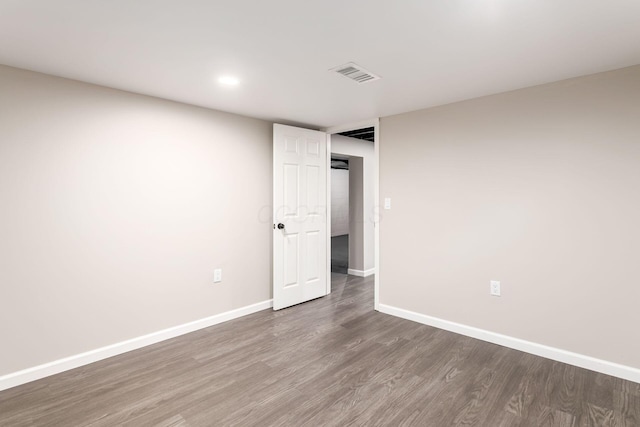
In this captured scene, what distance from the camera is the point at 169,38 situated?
1851mm

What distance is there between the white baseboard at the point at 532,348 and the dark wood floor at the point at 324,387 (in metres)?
0.07

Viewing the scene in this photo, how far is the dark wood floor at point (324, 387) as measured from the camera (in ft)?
6.29

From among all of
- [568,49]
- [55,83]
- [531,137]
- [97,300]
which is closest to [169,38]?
[55,83]

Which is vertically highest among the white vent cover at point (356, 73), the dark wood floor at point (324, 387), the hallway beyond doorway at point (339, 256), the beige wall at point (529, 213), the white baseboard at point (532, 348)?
the white vent cover at point (356, 73)

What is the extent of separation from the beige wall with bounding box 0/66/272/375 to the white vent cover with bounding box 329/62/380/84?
1.56m

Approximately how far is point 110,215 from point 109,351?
3.65 ft

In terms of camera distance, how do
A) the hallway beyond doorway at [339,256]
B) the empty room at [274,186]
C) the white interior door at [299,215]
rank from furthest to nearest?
the hallway beyond doorway at [339,256], the white interior door at [299,215], the empty room at [274,186]

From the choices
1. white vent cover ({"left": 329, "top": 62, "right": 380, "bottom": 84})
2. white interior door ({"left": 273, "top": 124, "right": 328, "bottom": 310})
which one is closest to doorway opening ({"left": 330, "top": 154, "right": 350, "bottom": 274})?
white interior door ({"left": 273, "top": 124, "right": 328, "bottom": 310})

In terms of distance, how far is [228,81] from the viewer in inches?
99.0

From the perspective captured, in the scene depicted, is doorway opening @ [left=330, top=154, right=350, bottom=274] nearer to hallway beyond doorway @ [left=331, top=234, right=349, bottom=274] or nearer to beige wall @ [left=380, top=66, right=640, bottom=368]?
hallway beyond doorway @ [left=331, top=234, right=349, bottom=274]

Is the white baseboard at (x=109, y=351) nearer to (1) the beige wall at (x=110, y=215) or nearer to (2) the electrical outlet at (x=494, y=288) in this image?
(1) the beige wall at (x=110, y=215)

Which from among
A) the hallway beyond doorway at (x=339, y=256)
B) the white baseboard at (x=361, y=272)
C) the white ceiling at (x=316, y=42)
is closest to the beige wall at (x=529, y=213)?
the white ceiling at (x=316, y=42)

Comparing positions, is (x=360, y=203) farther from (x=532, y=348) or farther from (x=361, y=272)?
(x=532, y=348)

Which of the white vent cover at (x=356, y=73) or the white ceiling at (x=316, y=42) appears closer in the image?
the white ceiling at (x=316, y=42)
